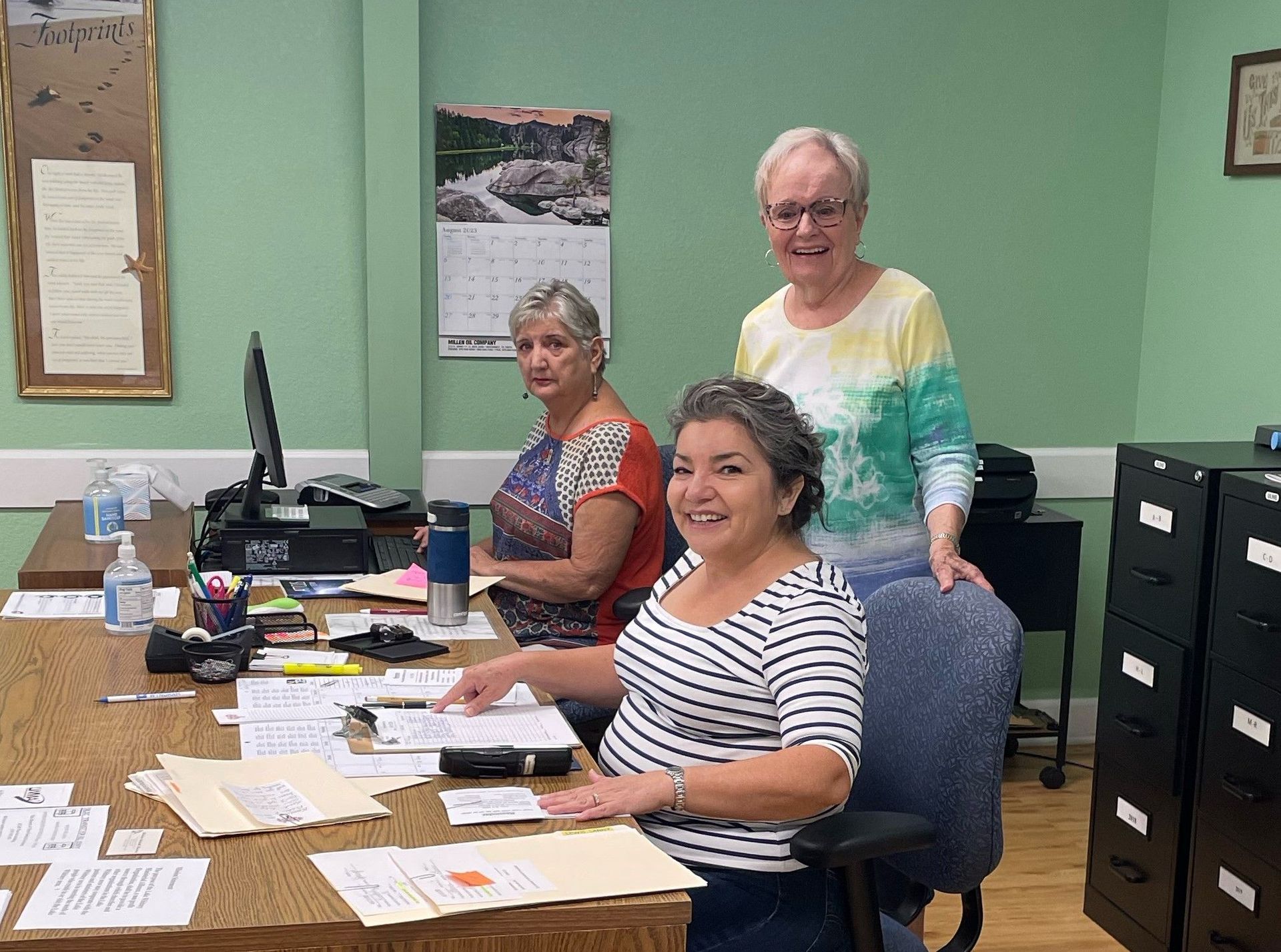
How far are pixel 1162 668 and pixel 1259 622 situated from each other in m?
0.34

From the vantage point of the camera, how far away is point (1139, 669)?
2.87m

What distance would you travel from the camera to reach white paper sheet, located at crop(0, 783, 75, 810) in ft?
4.72

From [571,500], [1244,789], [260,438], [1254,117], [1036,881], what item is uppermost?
[1254,117]

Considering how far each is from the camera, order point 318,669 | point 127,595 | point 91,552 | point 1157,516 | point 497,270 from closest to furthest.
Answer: point 318,669 < point 127,595 < point 91,552 < point 1157,516 < point 497,270

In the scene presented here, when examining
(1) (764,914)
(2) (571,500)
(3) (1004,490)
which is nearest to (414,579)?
(2) (571,500)

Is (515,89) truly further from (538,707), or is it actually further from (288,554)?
(538,707)

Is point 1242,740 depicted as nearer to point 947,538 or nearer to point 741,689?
point 947,538

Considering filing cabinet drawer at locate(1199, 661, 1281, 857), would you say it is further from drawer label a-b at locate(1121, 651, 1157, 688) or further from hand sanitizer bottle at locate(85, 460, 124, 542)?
hand sanitizer bottle at locate(85, 460, 124, 542)

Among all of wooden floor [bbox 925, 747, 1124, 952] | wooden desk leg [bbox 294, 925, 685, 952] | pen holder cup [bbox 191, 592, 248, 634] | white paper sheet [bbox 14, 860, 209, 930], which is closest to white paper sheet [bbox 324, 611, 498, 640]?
pen holder cup [bbox 191, 592, 248, 634]

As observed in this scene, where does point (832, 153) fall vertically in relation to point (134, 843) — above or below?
above

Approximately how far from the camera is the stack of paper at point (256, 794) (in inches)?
55.2

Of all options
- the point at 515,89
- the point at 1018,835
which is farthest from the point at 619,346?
the point at 1018,835

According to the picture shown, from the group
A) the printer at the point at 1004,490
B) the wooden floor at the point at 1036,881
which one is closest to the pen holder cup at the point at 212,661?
the wooden floor at the point at 1036,881

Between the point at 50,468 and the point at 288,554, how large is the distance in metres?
1.17
